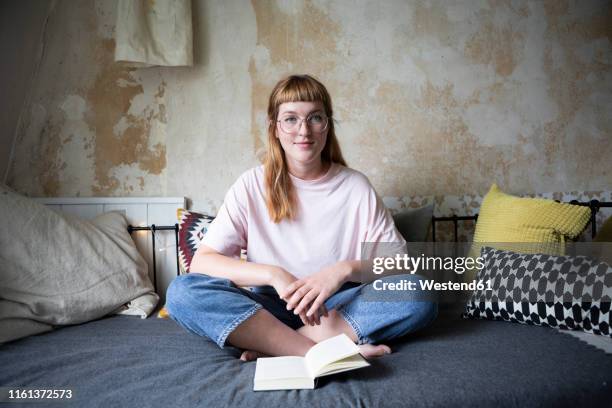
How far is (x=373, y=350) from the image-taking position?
1271 millimetres

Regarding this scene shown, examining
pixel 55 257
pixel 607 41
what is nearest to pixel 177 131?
pixel 55 257

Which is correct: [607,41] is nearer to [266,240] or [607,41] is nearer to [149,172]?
[266,240]

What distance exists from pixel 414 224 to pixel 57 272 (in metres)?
1.37

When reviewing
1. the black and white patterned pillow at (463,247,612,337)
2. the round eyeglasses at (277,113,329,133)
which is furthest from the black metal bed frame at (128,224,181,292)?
the black and white patterned pillow at (463,247,612,337)

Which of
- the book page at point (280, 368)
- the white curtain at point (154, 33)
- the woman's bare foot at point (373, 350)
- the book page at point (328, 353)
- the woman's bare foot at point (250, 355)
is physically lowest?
the woman's bare foot at point (250, 355)

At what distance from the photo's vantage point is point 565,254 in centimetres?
168

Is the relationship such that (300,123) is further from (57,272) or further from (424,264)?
(57,272)

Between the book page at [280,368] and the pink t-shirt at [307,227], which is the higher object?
the pink t-shirt at [307,227]

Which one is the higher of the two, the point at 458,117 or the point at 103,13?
the point at 103,13

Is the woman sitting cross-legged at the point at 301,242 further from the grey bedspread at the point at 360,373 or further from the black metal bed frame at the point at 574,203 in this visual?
the black metal bed frame at the point at 574,203

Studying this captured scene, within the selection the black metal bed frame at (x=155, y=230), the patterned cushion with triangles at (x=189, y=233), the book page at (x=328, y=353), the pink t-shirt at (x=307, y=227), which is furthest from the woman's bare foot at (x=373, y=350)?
the black metal bed frame at (x=155, y=230)

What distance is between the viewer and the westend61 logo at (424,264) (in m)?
1.46

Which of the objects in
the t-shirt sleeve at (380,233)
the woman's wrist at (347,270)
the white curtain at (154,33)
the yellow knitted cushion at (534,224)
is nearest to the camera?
the woman's wrist at (347,270)

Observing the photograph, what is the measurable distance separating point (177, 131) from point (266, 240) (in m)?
0.86
